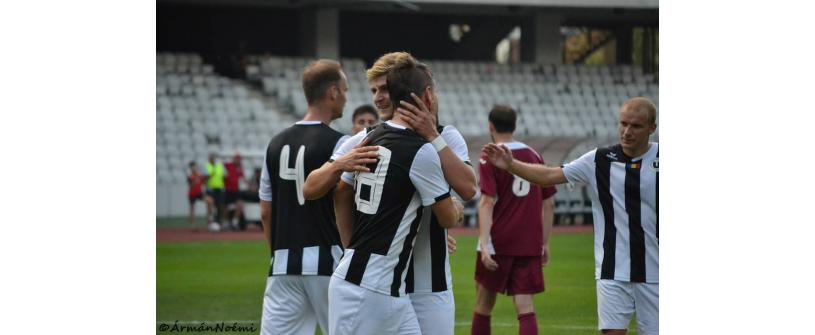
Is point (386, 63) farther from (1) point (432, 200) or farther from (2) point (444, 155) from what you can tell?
(1) point (432, 200)

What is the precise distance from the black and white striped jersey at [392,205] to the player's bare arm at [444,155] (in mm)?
32

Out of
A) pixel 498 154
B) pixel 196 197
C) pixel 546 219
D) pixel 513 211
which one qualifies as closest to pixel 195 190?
pixel 196 197

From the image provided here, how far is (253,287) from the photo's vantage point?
428 inches

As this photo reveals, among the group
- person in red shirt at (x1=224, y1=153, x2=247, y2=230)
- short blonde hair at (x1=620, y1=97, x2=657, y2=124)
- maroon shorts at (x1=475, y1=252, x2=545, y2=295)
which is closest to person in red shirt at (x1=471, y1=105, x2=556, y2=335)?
maroon shorts at (x1=475, y1=252, x2=545, y2=295)

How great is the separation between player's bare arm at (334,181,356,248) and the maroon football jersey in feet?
8.99

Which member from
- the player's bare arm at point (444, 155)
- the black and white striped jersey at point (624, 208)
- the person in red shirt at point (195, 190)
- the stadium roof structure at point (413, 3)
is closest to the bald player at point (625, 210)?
the black and white striped jersey at point (624, 208)

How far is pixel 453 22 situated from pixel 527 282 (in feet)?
78.2

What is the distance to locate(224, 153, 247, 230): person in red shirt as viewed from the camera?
19395 millimetres

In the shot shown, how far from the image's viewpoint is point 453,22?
98.9ft

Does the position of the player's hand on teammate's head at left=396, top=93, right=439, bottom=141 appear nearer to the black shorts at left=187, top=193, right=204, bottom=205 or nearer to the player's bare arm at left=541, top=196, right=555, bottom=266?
the player's bare arm at left=541, top=196, right=555, bottom=266

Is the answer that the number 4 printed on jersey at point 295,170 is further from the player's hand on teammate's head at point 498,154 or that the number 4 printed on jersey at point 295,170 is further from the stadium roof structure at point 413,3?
the stadium roof structure at point 413,3

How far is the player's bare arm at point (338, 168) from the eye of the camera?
3844 millimetres

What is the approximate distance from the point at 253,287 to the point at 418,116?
24.2 ft
